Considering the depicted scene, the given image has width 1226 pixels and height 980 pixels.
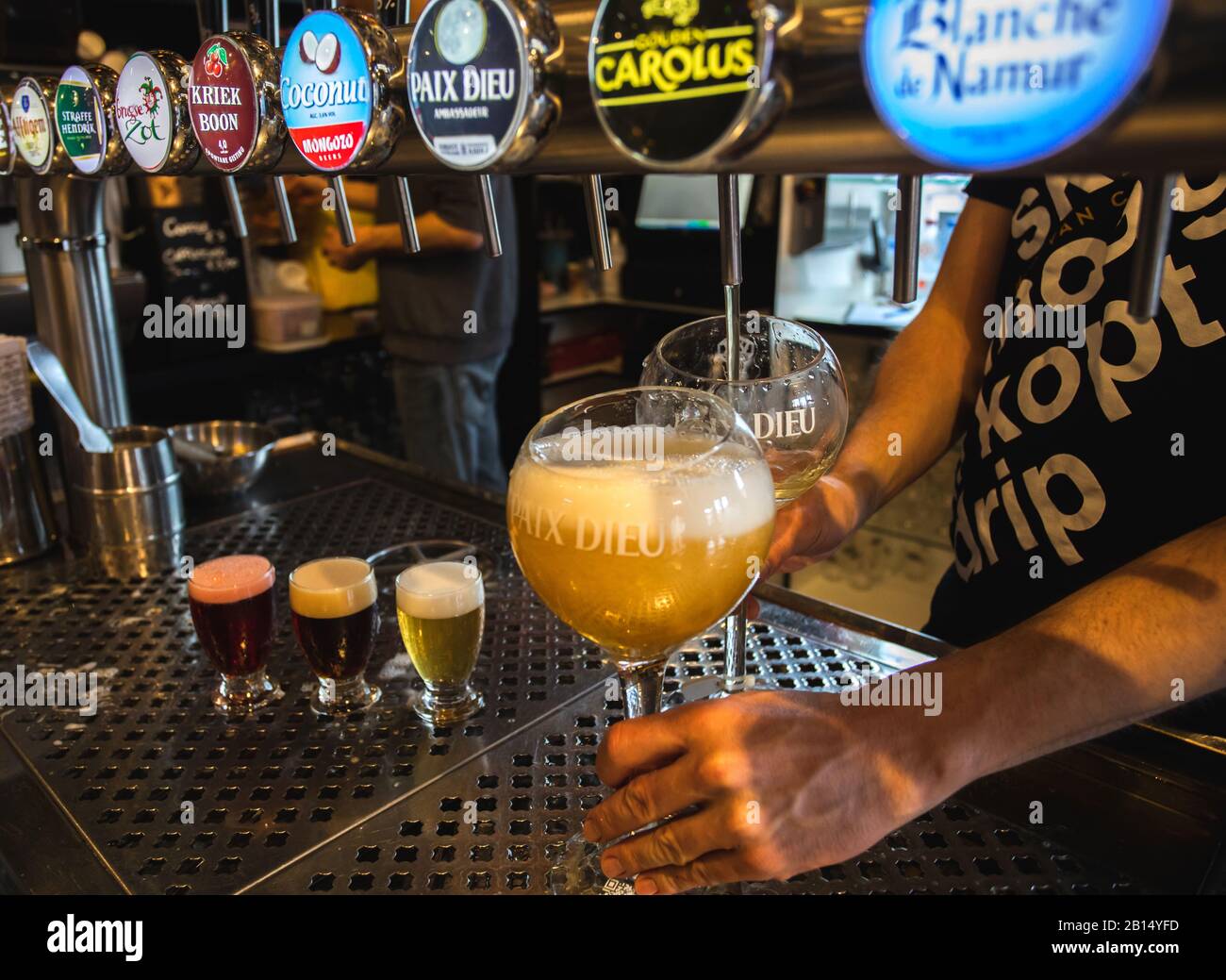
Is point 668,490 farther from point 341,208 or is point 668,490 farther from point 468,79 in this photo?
point 341,208

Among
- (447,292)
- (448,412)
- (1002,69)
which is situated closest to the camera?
(1002,69)

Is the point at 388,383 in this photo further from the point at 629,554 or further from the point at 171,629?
the point at 629,554

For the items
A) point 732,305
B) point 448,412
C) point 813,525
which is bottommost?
point 448,412

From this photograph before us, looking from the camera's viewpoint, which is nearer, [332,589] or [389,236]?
[332,589]

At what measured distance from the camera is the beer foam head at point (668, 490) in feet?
2.46

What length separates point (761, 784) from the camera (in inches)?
27.2

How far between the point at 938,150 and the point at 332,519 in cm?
137

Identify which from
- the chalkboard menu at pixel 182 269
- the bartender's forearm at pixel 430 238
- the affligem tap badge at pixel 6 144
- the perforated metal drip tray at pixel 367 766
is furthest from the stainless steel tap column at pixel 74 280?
the chalkboard menu at pixel 182 269

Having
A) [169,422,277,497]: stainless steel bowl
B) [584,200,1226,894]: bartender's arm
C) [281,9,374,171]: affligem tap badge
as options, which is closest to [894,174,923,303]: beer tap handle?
[584,200,1226,894]: bartender's arm

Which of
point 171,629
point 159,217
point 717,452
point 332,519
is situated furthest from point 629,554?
point 159,217

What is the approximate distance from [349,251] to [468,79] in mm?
2881

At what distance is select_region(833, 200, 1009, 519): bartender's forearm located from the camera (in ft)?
4.47

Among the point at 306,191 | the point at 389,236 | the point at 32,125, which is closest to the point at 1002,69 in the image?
the point at 32,125

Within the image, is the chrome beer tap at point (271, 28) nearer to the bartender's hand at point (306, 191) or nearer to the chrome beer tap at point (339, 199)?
the chrome beer tap at point (339, 199)
